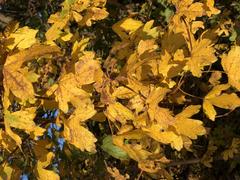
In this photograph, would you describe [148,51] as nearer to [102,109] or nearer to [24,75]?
[102,109]

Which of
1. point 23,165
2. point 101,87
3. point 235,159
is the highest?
point 101,87

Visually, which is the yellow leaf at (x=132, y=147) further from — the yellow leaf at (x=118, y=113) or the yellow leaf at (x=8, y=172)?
A: the yellow leaf at (x=8, y=172)

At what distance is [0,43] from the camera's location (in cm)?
100

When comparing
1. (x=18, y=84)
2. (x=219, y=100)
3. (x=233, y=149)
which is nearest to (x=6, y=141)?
(x=18, y=84)

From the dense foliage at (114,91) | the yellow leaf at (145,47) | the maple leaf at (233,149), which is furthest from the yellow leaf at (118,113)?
the maple leaf at (233,149)

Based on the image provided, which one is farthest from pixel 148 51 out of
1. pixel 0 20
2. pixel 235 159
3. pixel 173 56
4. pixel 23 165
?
pixel 0 20

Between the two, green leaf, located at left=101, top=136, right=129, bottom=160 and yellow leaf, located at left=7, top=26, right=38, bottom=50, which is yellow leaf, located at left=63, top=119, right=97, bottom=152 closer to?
yellow leaf, located at left=7, top=26, right=38, bottom=50

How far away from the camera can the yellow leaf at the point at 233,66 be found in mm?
1102

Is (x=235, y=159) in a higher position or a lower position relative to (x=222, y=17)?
lower

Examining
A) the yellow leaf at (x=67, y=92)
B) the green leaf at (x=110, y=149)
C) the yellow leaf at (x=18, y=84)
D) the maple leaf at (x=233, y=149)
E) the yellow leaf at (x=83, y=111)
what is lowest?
the maple leaf at (x=233, y=149)

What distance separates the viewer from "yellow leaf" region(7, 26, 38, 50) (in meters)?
1.01

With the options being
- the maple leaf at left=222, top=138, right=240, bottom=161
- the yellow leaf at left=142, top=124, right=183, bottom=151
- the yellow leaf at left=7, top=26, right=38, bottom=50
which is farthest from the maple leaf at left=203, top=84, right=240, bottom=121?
the maple leaf at left=222, top=138, right=240, bottom=161

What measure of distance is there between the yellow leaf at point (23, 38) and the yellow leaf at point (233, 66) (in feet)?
1.23

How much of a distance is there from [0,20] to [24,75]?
2669 mm
